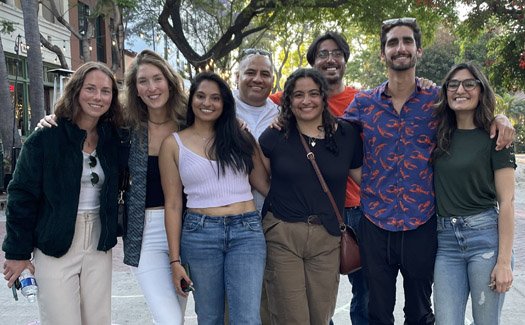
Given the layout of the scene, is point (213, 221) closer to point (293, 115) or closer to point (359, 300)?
point (293, 115)

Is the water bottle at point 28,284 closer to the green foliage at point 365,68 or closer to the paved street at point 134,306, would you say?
the paved street at point 134,306

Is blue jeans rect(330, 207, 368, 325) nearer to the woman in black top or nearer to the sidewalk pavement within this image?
the sidewalk pavement

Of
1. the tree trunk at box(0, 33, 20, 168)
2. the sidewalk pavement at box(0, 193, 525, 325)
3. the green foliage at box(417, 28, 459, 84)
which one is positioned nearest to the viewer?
the sidewalk pavement at box(0, 193, 525, 325)

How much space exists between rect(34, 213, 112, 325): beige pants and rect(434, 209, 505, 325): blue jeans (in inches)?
81.4

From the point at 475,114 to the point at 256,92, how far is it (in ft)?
5.23

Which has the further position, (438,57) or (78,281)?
(438,57)

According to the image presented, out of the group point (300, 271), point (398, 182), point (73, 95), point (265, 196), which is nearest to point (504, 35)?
Answer: point (398, 182)

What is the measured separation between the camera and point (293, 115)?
3.26 metres

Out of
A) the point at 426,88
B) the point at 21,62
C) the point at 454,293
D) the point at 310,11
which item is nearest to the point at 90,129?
the point at 426,88

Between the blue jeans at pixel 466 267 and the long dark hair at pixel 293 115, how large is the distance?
852mm

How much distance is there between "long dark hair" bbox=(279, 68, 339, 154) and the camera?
3191 mm

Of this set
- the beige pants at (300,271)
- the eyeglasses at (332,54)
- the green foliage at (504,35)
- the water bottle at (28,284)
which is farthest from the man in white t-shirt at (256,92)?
the green foliage at (504,35)

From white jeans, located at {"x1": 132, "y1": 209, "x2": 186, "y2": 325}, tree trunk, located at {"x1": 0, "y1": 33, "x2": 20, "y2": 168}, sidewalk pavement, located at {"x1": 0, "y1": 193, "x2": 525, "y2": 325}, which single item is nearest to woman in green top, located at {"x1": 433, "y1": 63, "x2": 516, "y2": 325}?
white jeans, located at {"x1": 132, "y1": 209, "x2": 186, "y2": 325}

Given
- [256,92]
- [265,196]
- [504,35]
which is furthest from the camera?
[504,35]
